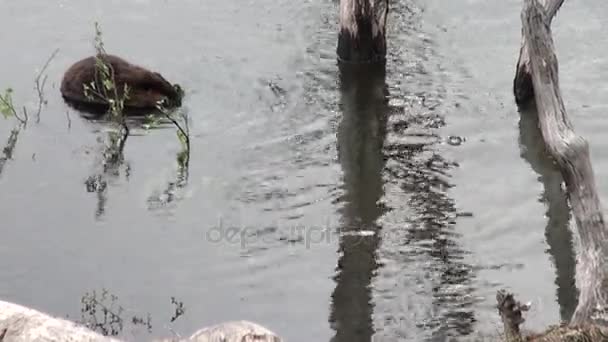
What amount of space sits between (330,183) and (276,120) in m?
1.48

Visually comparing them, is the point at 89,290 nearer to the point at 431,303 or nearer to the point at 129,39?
the point at 431,303

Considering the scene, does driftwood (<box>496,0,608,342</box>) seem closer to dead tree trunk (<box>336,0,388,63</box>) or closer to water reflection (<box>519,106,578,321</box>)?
water reflection (<box>519,106,578,321</box>)

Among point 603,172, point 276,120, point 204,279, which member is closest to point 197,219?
point 204,279

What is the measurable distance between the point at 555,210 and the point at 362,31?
3639 mm

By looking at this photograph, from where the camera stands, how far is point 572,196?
8.91 m

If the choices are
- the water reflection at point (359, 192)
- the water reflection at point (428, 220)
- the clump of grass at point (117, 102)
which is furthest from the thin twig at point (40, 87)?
the water reflection at point (428, 220)

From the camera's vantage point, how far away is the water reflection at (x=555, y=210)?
33.8 feet

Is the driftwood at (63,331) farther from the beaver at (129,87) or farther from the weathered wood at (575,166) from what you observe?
the beaver at (129,87)

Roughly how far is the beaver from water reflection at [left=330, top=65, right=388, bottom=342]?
195cm

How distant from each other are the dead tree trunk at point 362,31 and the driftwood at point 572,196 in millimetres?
4659

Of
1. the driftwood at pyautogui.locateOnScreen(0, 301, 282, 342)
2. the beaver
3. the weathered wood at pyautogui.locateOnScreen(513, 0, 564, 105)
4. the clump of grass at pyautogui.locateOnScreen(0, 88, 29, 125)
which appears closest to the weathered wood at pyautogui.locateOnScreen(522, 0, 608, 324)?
the driftwood at pyautogui.locateOnScreen(0, 301, 282, 342)

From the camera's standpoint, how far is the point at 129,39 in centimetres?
1537

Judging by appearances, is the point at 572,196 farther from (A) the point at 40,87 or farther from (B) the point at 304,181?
(A) the point at 40,87

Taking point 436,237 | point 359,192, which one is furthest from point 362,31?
point 436,237
